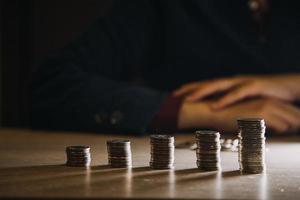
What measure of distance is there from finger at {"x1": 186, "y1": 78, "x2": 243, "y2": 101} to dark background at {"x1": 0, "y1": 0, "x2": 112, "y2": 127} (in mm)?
1495

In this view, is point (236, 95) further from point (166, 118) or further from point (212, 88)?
point (166, 118)

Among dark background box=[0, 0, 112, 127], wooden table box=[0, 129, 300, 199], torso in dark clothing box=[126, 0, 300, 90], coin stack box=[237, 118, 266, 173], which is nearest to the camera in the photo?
wooden table box=[0, 129, 300, 199]

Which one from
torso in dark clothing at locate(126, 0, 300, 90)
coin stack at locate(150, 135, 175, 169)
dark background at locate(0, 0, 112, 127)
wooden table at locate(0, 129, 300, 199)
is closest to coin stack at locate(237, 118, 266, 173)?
wooden table at locate(0, 129, 300, 199)

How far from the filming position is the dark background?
141 inches

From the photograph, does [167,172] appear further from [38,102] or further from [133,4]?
[133,4]

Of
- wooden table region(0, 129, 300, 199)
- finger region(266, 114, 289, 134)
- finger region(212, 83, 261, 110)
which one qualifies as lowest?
wooden table region(0, 129, 300, 199)

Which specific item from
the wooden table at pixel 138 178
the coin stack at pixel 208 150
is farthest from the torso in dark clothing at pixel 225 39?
the coin stack at pixel 208 150

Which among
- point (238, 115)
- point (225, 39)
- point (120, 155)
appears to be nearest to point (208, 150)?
point (120, 155)

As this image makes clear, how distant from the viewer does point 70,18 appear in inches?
146

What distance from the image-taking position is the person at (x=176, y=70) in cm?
223

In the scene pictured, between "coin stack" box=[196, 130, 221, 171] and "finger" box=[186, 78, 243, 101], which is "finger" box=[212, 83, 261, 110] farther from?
"coin stack" box=[196, 130, 221, 171]

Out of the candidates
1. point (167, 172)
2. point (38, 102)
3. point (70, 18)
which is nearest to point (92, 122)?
point (38, 102)

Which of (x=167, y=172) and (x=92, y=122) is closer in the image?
(x=167, y=172)

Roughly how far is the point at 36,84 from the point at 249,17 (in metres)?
0.96
